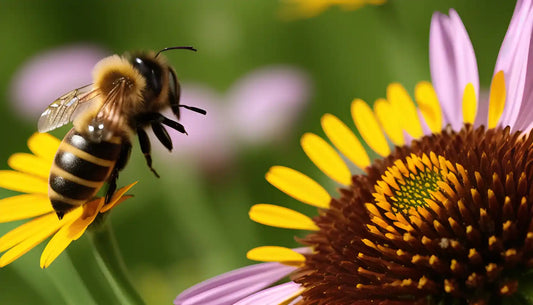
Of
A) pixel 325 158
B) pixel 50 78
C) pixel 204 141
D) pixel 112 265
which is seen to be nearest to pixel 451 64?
pixel 325 158

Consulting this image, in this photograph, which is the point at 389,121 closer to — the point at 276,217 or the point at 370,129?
the point at 370,129

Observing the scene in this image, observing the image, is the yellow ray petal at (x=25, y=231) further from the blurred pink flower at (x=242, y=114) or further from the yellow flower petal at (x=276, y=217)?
the blurred pink flower at (x=242, y=114)

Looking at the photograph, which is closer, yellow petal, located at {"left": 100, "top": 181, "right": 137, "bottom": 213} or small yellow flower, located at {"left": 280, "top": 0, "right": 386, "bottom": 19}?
yellow petal, located at {"left": 100, "top": 181, "right": 137, "bottom": 213}

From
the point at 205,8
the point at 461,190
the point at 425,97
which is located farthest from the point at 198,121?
the point at 461,190

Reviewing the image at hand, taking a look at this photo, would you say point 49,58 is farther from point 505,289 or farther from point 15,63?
point 505,289

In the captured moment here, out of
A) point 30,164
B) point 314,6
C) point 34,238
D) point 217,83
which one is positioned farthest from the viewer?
point 217,83

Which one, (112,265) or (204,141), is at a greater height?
(204,141)

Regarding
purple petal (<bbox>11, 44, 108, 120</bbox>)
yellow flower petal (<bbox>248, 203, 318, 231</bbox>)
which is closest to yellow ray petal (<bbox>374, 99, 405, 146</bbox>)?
yellow flower petal (<bbox>248, 203, 318, 231</bbox>)

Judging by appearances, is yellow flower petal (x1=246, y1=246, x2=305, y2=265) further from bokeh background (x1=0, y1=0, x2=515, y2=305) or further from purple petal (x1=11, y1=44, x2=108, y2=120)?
purple petal (x1=11, y1=44, x2=108, y2=120)
